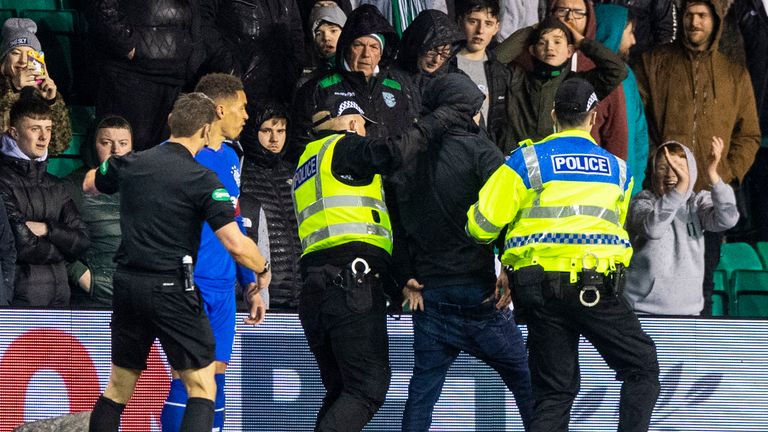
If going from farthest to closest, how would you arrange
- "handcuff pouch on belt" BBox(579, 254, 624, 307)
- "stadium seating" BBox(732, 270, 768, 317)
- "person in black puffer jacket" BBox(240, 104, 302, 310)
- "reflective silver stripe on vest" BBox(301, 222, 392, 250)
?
1. "stadium seating" BBox(732, 270, 768, 317)
2. "person in black puffer jacket" BBox(240, 104, 302, 310)
3. "reflective silver stripe on vest" BBox(301, 222, 392, 250)
4. "handcuff pouch on belt" BBox(579, 254, 624, 307)

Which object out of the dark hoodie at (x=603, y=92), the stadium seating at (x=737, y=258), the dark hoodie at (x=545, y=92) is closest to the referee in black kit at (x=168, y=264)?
the dark hoodie at (x=545, y=92)

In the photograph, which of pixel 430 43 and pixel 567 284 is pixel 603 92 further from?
pixel 567 284

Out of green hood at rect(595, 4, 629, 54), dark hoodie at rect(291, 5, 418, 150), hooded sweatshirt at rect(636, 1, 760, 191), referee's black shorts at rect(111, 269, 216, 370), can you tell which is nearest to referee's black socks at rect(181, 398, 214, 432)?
referee's black shorts at rect(111, 269, 216, 370)

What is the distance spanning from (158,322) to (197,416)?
1.81 feet

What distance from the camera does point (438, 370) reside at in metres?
8.54

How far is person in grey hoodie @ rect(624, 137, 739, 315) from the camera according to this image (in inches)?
405

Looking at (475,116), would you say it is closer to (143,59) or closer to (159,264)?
(159,264)

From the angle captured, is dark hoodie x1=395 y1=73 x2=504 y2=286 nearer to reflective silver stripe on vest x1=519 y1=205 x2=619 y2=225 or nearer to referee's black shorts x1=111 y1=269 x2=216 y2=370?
reflective silver stripe on vest x1=519 y1=205 x2=619 y2=225

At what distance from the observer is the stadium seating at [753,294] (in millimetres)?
11922

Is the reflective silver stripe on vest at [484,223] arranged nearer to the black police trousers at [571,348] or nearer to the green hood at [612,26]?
the black police trousers at [571,348]

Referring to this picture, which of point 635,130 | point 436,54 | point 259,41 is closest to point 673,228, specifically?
point 635,130

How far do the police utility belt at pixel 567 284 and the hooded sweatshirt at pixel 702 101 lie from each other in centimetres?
363

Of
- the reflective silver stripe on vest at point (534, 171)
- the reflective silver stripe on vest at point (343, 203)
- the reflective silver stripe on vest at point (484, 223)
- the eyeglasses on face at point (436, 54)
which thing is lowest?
the reflective silver stripe on vest at point (484, 223)

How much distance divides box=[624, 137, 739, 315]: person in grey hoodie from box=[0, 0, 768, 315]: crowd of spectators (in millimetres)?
12
